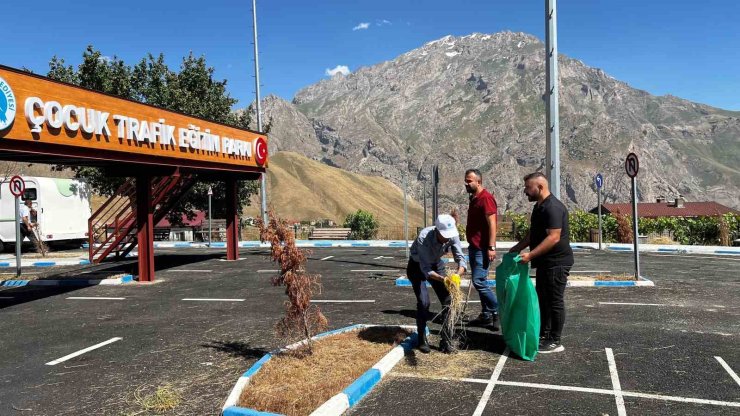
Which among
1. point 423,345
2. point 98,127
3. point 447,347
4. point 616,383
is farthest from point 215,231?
point 616,383

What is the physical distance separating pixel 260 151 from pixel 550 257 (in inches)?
566

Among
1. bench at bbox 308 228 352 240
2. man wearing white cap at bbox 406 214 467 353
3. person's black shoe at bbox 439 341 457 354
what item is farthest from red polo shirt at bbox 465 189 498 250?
bench at bbox 308 228 352 240

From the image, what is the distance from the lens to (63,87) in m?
9.98

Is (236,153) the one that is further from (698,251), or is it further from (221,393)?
(698,251)

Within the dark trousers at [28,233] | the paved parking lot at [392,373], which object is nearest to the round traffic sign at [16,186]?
the paved parking lot at [392,373]

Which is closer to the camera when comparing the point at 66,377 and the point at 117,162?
the point at 66,377

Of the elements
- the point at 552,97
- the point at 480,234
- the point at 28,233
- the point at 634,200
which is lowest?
the point at 28,233

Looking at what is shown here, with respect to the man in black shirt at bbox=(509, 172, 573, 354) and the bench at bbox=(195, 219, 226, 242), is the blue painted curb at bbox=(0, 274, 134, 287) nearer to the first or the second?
the man in black shirt at bbox=(509, 172, 573, 354)

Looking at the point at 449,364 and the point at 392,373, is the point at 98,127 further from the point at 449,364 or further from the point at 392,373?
the point at 449,364

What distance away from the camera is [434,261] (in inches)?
242

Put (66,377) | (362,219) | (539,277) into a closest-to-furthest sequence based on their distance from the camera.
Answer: (66,377), (539,277), (362,219)

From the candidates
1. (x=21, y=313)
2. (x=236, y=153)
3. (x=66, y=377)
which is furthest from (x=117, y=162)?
(x=66, y=377)

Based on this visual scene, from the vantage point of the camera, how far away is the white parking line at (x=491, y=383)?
190 inches

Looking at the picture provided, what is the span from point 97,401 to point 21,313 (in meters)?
6.58
